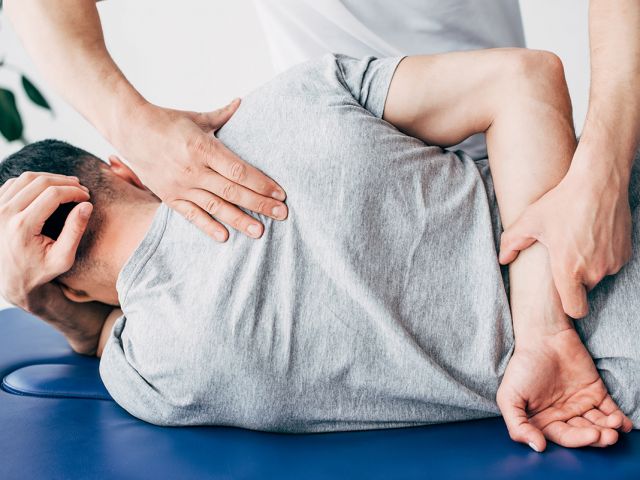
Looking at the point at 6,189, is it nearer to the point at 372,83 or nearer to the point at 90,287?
the point at 90,287

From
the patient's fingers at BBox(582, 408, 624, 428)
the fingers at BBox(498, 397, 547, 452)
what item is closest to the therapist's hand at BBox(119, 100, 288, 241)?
the fingers at BBox(498, 397, 547, 452)

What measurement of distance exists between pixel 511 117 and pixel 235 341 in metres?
0.57

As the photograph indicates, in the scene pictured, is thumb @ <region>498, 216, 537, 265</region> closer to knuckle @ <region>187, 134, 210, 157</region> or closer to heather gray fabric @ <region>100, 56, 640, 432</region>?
heather gray fabric @ <region>100, 56, 640, 432</region>

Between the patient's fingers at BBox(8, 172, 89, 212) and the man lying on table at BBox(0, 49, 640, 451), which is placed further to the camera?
the patient's fingers at BBox(8, 172, 89, 212)

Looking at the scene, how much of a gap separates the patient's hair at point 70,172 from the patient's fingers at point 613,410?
37.8 inches

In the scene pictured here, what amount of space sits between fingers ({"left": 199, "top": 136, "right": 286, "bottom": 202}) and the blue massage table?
1.33ft

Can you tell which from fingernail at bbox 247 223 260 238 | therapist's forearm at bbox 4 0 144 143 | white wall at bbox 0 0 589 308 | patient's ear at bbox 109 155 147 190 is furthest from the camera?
white wall at bbox 0 0 589 308

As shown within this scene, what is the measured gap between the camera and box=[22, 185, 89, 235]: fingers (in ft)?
4.20

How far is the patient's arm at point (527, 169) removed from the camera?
1013 mm

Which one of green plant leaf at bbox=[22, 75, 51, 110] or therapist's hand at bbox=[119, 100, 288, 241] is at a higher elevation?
therapist's hand at bbox=[119, 100, 288, 241]

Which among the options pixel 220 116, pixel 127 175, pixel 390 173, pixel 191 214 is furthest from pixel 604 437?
pixel 127 175

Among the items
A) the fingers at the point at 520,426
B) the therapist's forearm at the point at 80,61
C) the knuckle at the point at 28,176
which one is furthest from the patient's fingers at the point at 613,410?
the knuckle at the point at 28,176

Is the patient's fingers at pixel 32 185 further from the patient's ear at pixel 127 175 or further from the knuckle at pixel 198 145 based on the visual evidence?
the knuckle at pixel 198 145

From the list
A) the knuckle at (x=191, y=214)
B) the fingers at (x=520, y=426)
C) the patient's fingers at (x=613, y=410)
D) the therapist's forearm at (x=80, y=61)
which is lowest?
the patient's fingers at (x=613, y=410)
